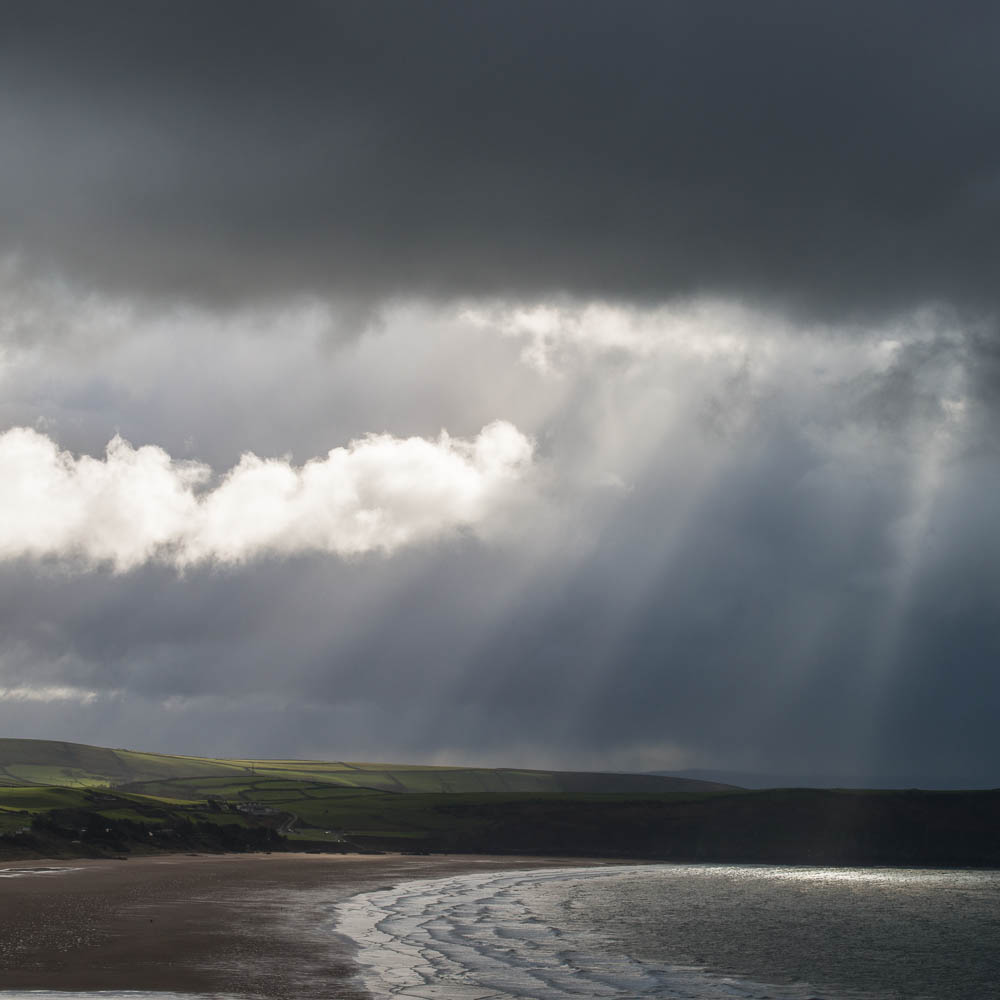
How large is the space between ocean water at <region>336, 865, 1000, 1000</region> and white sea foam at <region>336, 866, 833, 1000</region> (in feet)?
0.31

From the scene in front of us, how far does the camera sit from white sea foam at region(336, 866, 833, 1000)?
38906mm

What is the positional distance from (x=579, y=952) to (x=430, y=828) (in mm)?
151924

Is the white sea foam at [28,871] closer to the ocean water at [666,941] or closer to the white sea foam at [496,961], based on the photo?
the ocean water at [666,941]

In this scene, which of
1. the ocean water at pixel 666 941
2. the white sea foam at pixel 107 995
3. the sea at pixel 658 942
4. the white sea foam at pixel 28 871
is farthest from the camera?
the white sea foam at pixel 28 871

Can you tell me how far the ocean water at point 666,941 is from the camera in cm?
4175

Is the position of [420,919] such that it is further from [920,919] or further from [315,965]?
[920,919]

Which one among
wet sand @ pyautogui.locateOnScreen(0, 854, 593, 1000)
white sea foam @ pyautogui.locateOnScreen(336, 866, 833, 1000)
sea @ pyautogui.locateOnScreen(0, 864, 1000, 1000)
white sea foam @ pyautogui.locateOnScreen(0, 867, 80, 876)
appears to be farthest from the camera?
white sea foam @ pyautogui.locateOnScreen(0, 867, 80, 876)

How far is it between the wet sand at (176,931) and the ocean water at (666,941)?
104 inches

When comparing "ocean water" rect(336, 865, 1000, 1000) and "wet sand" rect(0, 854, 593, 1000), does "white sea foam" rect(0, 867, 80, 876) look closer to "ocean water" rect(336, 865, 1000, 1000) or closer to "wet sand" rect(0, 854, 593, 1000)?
"wet sand" rect(0, 854, 593, 1000)

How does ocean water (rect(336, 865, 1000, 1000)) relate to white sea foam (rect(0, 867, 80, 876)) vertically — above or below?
above

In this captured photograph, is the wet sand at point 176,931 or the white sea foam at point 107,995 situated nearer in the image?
the white sea foam at point 107,995

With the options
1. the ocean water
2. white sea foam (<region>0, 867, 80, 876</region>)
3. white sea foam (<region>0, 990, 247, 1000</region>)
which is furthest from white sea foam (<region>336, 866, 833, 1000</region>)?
white sea foam (<region>0, 867, 80, 876</region>)

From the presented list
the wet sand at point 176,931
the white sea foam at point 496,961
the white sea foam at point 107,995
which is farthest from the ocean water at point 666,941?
the white sea foam at point 107,995

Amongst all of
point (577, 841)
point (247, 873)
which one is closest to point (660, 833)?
point (577, 841)
